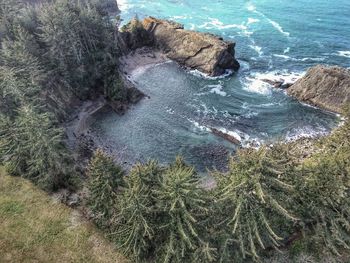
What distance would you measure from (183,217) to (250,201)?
7.80 metres

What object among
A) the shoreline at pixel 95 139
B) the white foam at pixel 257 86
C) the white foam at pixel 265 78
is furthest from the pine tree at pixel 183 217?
the white foam at pixel 265 78

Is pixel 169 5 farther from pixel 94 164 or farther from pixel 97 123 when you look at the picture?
pixel 94 164

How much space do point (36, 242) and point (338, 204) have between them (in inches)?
1607

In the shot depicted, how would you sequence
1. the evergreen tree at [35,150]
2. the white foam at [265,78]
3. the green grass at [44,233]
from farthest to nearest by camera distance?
the white foam at [265,78] → the evergreen tree at [35,150] → the green grass at [44,233]

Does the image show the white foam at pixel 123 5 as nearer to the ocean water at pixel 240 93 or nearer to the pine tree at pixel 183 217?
the ocean water at pixel 240 93

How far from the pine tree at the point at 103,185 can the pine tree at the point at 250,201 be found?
14343mm

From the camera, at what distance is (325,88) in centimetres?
8356

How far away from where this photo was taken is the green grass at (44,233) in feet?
152

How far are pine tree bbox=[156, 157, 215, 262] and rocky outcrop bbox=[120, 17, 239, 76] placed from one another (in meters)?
62.6

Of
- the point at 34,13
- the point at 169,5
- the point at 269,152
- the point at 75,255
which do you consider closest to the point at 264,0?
the point at 169,5

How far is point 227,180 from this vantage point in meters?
40.9

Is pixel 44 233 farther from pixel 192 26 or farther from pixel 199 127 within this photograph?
pixel 192 26

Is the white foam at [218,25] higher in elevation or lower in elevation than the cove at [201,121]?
higher

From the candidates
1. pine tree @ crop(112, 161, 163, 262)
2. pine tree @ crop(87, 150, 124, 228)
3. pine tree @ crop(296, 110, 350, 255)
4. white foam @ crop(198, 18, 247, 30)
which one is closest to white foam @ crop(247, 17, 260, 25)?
white foam @ crop(198, 18, 247, 30)
